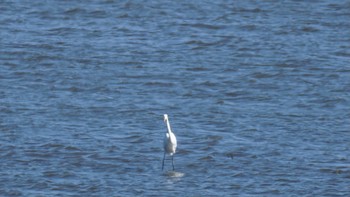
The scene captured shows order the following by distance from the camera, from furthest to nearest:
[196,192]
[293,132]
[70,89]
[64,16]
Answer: [64,16] → [70,89] → [293,132] → [196,192]

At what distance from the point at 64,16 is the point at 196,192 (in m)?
12.1

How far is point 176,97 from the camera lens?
1959cm

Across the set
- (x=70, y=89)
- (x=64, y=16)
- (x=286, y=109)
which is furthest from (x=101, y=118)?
(x=64, y=16)

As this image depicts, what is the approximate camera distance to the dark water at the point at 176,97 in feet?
50.5

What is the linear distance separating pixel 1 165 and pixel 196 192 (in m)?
3.15

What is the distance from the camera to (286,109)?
18.8 m

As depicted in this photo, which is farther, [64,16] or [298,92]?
[64,16]

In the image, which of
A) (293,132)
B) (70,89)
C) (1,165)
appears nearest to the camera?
(1,165)

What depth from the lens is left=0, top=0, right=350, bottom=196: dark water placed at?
15.4m

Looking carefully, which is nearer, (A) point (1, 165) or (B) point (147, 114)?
(A) point (1, 165)

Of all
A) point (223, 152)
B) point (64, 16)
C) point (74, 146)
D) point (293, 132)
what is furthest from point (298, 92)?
point (64, 16)

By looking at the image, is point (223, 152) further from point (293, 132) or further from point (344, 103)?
point (344, 103)

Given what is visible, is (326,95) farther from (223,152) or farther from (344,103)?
(223,152)

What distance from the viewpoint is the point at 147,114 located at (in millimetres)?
18469
